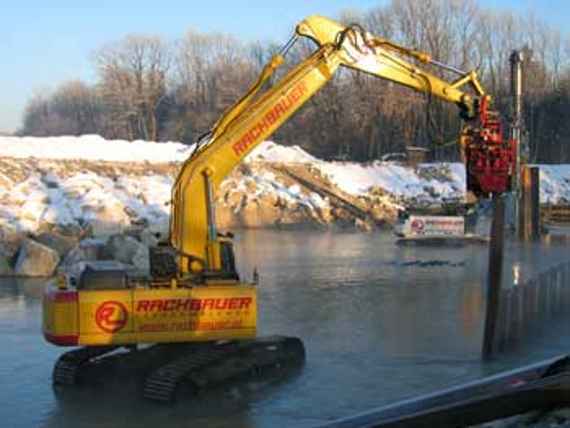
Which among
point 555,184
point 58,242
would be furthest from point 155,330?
point 555,184

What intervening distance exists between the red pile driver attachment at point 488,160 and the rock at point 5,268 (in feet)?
55.7

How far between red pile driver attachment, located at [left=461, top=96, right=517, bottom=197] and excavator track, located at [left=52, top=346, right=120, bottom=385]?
18.8ft

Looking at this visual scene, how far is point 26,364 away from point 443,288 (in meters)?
11.7

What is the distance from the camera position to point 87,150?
55.1 metres

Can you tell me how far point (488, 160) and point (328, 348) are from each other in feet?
13.7

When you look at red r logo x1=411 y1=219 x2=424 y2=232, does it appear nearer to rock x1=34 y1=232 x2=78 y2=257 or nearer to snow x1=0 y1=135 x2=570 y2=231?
snow x1=0 y1=135 x2=570 y2=231

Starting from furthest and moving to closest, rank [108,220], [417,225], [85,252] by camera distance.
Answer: [108,220] < [417,225] < [85,252]

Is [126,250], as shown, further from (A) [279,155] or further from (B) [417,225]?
(A) [279,155]

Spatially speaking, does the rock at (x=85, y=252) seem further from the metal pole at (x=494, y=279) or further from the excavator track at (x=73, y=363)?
the metal pole at (x=494, y=279)

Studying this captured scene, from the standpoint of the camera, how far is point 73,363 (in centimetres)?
1319

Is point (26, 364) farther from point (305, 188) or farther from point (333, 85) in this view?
point (333, 85)

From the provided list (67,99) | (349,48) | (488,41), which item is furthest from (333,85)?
(349,48)

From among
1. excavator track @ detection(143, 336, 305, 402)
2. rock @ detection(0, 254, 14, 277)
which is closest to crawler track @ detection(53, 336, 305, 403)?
excavator track @ detection(143, 336, 305, 402)

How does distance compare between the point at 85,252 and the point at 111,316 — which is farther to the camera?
the point at 85,252
